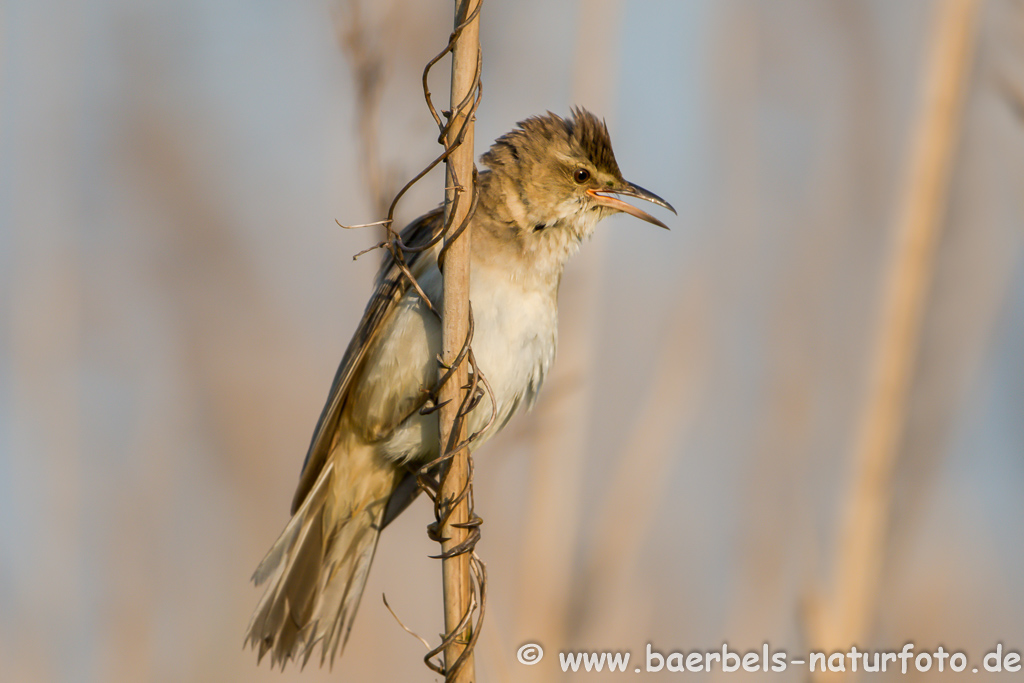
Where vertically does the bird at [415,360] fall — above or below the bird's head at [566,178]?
below

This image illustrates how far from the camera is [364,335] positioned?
2.66m

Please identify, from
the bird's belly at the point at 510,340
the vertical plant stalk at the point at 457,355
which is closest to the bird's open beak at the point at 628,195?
the bird's belly at the point at 510,340

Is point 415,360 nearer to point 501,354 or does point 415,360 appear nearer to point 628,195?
point 501,354

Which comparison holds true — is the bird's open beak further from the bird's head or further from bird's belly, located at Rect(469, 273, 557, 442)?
bird's belly, located at Rect(469, 273, 557, 442)

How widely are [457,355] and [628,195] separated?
4.07 ft

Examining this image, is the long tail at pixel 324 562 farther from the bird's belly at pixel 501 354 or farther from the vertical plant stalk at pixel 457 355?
the vertical plant stalk at pixel 457 355

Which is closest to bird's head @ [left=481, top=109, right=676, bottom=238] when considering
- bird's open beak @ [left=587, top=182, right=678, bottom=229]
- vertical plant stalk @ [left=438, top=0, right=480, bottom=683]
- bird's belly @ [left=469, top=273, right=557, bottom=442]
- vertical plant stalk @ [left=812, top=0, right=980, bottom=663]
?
bird's open beak @ [left=587, top=182, right=678, bottom=229]

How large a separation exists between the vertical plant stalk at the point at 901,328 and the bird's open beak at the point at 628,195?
73 cm

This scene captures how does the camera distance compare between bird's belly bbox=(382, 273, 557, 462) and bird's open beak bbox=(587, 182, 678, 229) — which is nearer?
bird's belly bbox=(382, 273, 557, 462)

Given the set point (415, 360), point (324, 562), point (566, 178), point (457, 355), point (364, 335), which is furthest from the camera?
point (324, 562)

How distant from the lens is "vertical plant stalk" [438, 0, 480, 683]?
1634 mm

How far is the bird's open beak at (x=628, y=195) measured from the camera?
277 centimetres

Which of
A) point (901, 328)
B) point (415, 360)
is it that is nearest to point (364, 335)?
point (415, 360)

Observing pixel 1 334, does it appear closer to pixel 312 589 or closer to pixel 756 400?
pixel 312 589
